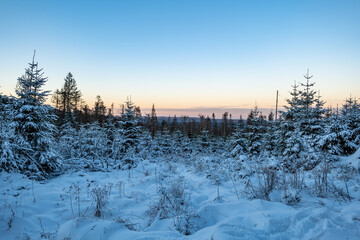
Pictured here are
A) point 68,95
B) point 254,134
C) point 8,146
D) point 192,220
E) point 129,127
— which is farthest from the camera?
point 68,95

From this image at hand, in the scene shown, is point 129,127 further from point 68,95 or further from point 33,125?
point 68,95

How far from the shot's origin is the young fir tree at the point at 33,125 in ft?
23.0

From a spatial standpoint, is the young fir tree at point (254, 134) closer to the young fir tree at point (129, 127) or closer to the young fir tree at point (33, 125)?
the young fir tree at point (129, 127)

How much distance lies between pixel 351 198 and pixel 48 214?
5.63 meters

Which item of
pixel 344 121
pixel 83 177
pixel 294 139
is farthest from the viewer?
pixel 294 139

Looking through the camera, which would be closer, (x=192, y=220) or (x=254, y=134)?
(x=192, y=220)

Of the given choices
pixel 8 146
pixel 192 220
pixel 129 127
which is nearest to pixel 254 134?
pixel 129 127

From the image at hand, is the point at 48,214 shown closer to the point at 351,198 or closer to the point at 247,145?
the point at 351,198

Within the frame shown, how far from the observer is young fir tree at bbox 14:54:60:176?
23.0 ft

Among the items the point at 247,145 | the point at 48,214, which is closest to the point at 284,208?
the point at 48,214

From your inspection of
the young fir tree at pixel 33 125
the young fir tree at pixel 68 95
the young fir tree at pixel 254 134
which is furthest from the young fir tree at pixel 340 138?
the young fir tree at pixel 68 95

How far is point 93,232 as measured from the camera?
2.37m

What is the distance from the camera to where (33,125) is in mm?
7148

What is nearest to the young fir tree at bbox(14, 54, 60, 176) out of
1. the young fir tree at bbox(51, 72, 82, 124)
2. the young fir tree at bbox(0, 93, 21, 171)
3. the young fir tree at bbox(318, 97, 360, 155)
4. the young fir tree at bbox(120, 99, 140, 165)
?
the young fir tree at bbox(0, 93, 21, 171)
